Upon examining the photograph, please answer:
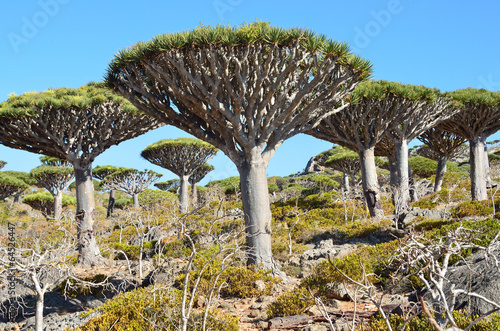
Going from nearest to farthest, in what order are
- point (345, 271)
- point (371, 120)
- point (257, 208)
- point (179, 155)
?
point (345, 271) < point (257, 208) < point (371, 120) < point (179, 155)

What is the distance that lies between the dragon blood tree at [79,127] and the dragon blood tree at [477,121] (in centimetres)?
1123

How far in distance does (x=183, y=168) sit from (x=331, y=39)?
15.9m

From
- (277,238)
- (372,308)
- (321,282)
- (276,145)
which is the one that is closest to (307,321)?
(372,308)

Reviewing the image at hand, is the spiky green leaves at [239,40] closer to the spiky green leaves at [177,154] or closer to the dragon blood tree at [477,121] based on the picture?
the dragon blood tree at [477,121]

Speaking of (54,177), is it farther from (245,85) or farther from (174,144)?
(245,85)

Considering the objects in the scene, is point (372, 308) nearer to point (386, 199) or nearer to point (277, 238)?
point (277, 238)

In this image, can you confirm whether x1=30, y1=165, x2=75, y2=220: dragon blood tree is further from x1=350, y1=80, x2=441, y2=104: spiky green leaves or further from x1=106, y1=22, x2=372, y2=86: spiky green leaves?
x1=350, y1=80, x2=441, y2=104: spiky green leaves

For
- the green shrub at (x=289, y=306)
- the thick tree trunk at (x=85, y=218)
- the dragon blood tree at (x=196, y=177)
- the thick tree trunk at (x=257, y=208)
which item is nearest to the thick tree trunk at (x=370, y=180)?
the thick tree trunk at (x=257, y=208)

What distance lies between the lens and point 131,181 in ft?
85.3

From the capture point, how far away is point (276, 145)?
8.59m

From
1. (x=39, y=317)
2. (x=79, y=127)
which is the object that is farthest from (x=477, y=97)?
(x=39, y=317)

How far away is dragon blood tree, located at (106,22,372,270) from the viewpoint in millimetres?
7362

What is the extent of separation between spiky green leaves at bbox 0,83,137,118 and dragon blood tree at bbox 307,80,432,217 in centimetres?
621

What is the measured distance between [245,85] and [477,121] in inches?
425
